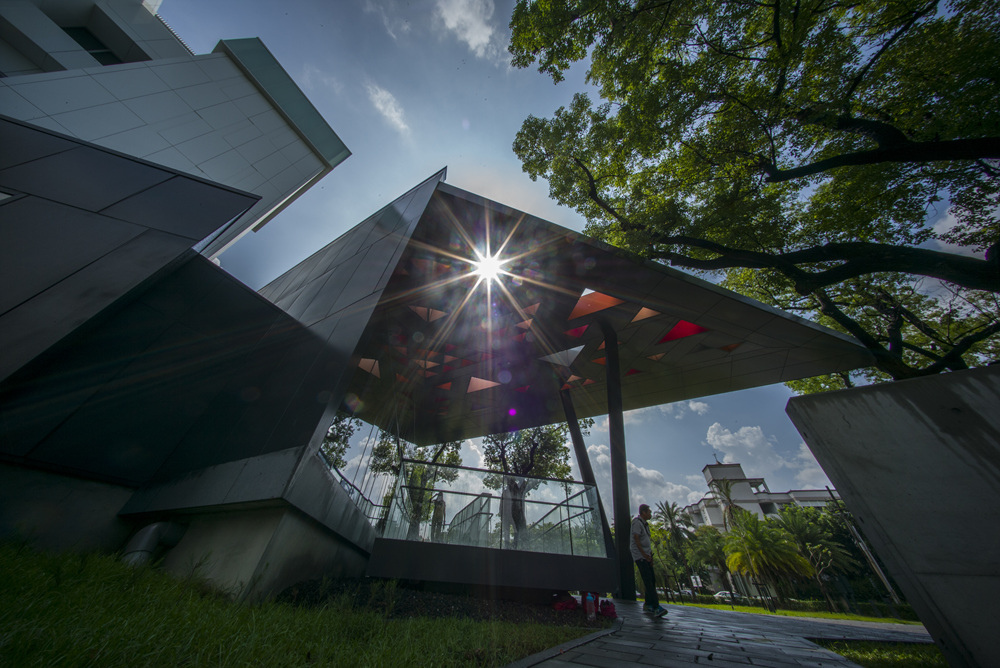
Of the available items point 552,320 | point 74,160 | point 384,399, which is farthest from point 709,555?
point 74,160

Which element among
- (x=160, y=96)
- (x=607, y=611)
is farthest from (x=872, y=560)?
(x=160, y=96)

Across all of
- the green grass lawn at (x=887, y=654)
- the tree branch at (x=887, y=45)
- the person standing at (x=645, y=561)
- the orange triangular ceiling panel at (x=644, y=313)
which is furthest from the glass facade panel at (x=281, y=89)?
the green grass lawn at (x=887, y=654)

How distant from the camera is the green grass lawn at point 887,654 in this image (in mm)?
3570

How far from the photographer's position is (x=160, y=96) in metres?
13.2

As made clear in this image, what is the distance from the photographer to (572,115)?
1041cm

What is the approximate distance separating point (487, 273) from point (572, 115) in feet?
18.5

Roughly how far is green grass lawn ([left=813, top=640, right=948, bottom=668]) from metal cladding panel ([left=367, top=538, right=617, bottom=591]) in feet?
10.5

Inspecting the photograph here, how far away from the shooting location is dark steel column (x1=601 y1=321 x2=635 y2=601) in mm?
9211

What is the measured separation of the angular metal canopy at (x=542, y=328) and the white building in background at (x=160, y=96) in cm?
580

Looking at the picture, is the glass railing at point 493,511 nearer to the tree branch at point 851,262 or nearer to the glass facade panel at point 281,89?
the tree branch at point 851,262

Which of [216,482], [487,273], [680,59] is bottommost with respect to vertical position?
[216,482]

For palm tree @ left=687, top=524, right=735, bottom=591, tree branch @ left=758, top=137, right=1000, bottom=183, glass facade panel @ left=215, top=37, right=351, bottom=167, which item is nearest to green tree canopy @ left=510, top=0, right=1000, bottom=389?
tree branch @ left=758, top=137, right=1000, bottom=183

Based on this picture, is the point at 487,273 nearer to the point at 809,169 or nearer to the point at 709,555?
the point at 809,169

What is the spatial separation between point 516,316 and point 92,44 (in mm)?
20642
